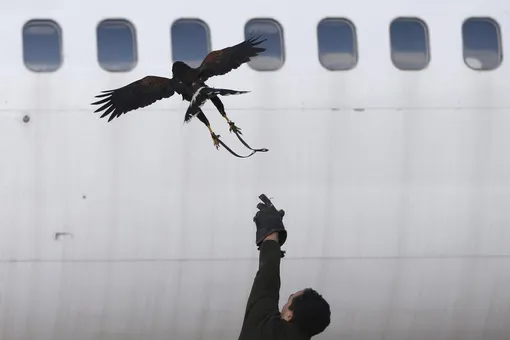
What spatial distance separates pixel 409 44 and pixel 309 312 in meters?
5.16

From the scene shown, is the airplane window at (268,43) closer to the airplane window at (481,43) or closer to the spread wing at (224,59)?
the airplane window at (481,43)

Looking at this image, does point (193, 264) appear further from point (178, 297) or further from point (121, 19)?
point (121, 19)

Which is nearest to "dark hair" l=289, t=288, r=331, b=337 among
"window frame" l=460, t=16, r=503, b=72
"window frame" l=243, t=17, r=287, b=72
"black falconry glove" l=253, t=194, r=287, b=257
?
"black falconry glove" l=253, t=194, r=287, b=257

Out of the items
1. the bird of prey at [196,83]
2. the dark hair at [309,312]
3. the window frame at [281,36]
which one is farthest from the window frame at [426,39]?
the dark hair at [309,312]

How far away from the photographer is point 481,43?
32.2 ft

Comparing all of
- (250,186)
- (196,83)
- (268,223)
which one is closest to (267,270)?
(268,223)

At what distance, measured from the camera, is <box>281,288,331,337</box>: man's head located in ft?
16.4

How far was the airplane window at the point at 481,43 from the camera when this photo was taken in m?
9.75

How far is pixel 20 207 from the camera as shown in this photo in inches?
356

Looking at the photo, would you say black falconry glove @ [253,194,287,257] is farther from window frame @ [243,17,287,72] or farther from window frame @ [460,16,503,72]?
window frame @ [460,16,503,72]

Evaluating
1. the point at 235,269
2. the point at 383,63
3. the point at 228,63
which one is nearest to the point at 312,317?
the point at 228,63

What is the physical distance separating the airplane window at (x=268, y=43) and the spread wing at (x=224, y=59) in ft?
11.7

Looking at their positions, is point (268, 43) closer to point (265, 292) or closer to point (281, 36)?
point (281, 36)

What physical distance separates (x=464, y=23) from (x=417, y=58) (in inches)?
22.3
